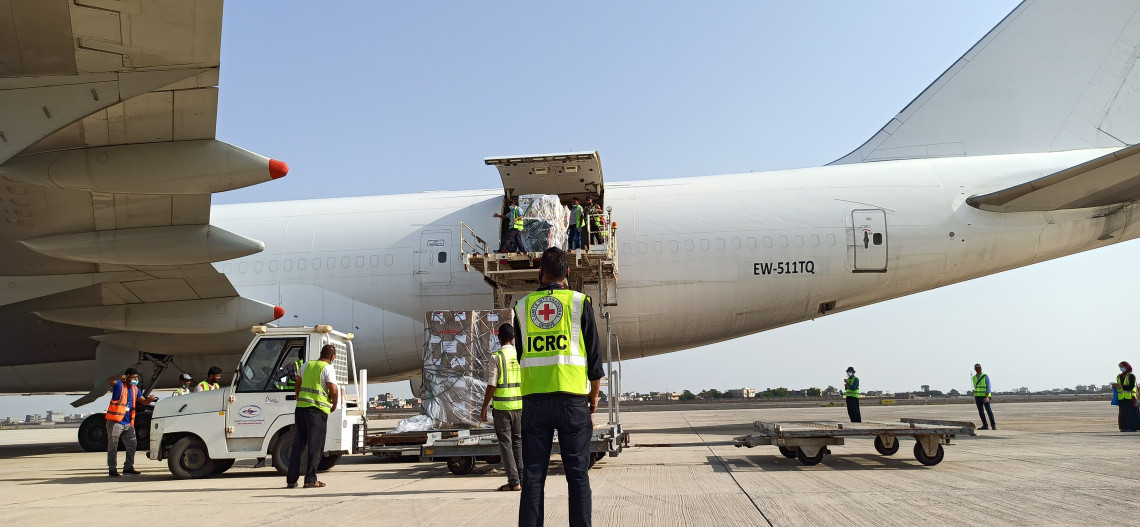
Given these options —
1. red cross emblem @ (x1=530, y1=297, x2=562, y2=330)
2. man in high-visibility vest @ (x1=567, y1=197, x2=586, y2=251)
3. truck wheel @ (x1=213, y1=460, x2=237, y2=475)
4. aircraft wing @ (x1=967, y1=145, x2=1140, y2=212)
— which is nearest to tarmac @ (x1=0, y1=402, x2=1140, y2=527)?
truck wheel @ (x1=213, y1=460, x2=237, y2=475)

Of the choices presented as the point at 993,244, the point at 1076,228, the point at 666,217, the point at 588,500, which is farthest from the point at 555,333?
the point at 1076,228

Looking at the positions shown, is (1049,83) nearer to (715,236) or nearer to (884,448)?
(715,236)

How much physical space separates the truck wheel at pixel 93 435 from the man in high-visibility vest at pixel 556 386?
49.4 ft

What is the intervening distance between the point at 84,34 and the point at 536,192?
928 centimetres

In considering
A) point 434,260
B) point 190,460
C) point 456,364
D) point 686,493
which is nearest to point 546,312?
point 686,493

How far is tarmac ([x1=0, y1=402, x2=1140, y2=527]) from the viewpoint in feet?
18.1

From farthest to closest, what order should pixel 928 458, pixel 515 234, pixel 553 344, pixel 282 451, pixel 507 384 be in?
pixel 515 234 < pixel 282 451 < pixel 928 458 < pixel 507 384 < pixel 553 344

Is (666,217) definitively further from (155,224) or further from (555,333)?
(555,333)

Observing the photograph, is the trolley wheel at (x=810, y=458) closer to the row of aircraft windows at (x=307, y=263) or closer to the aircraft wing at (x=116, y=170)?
the aircraft wing at (x=116, y=170)

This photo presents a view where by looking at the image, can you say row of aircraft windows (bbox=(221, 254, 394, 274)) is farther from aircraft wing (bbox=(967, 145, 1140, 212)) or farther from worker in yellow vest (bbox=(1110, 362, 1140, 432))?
worker in yellow vest (bbox=(1110, 362, 1140, 432))

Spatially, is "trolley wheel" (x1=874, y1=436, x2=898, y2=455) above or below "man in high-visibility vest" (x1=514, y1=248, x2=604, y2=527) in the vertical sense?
below

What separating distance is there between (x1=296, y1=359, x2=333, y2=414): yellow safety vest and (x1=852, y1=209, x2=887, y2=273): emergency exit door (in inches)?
383

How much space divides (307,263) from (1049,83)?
1476cm

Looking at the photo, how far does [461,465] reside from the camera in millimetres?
9898
